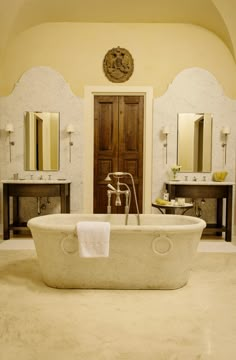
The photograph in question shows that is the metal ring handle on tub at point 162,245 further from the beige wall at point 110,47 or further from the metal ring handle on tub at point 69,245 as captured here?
the beige wall at point 110,47

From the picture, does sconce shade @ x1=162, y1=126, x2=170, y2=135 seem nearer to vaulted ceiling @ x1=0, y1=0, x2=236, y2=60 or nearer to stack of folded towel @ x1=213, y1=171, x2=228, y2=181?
stack of folded towel @ x1=213, y1=171, x2=228, y2=181

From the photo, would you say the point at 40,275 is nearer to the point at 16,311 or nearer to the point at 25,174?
the point at 16,311

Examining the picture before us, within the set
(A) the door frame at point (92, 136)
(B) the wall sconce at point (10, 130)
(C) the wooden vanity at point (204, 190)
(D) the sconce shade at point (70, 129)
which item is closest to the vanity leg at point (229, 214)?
(C) the wooden vanity at point (204, 190)

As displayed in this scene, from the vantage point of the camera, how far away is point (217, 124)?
4.85 metres

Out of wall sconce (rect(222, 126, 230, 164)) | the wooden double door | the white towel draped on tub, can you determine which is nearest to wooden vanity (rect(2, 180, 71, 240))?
the wooden double door

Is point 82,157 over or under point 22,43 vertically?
under

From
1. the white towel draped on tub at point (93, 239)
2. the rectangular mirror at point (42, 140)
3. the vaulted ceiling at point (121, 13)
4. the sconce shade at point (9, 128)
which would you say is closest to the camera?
the white towel draped on tub at point (93, 239)

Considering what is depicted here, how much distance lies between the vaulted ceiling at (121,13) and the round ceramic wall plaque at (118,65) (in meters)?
0.44

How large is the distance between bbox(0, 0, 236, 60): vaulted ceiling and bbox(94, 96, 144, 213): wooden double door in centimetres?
112

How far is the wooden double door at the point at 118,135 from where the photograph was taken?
16.0ft

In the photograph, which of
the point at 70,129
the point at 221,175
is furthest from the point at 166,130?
the point at 70,129

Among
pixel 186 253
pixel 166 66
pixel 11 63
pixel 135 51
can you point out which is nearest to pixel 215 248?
pixel 186 253

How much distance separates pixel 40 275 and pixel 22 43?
3.42 m

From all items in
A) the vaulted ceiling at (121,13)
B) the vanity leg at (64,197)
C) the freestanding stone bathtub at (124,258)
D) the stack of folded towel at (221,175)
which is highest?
the vaulted ceiling at (121,13)
